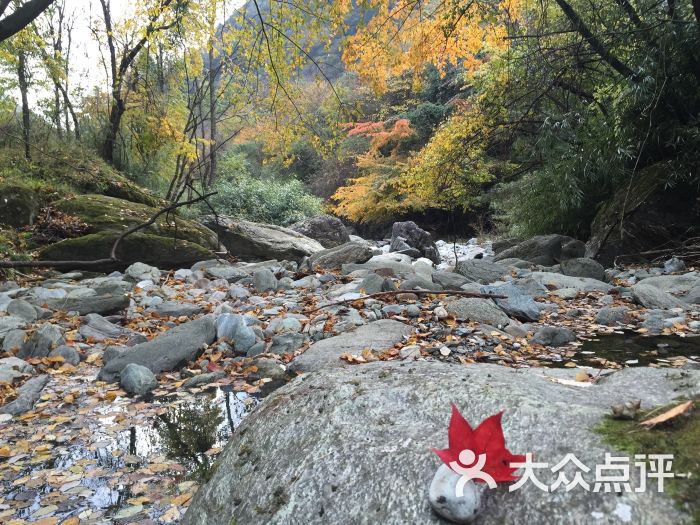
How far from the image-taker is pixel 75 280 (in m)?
5.91

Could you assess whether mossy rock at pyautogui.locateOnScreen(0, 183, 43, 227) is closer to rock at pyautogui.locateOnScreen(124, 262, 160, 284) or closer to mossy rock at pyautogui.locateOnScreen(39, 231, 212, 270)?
mossy rock at pyautogui.locateOnScreen(39, 231, 212, 270)

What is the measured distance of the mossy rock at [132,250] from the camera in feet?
20.5

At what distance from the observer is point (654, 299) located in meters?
4.32

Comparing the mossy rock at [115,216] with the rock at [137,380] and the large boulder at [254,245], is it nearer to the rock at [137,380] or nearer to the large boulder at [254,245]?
the large boulder at [254,245]

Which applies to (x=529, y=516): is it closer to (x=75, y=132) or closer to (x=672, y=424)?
(x=672, y=424)

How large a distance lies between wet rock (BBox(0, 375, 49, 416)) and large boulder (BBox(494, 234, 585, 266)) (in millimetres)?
6876

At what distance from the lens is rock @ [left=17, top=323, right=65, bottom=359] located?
3410 mm

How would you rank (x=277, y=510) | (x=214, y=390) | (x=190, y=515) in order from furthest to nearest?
(x=214, y=390)
(x=190, y=515)
(x=277, y=510)

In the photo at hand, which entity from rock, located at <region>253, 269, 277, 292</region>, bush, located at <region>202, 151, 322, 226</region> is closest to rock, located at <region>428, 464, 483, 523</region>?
rock, located at <region>253, 269, 277, 292</region>

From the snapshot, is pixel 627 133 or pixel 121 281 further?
pixel 627 133

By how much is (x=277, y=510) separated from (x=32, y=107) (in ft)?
40.6

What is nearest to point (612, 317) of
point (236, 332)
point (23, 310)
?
point (236, 332)

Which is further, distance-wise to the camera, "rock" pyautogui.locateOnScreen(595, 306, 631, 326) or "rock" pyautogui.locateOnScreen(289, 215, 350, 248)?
"rock" pyautogui.locateOnScreen(289, 215, 350, 248)

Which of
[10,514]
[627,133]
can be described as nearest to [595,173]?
[627,133]
